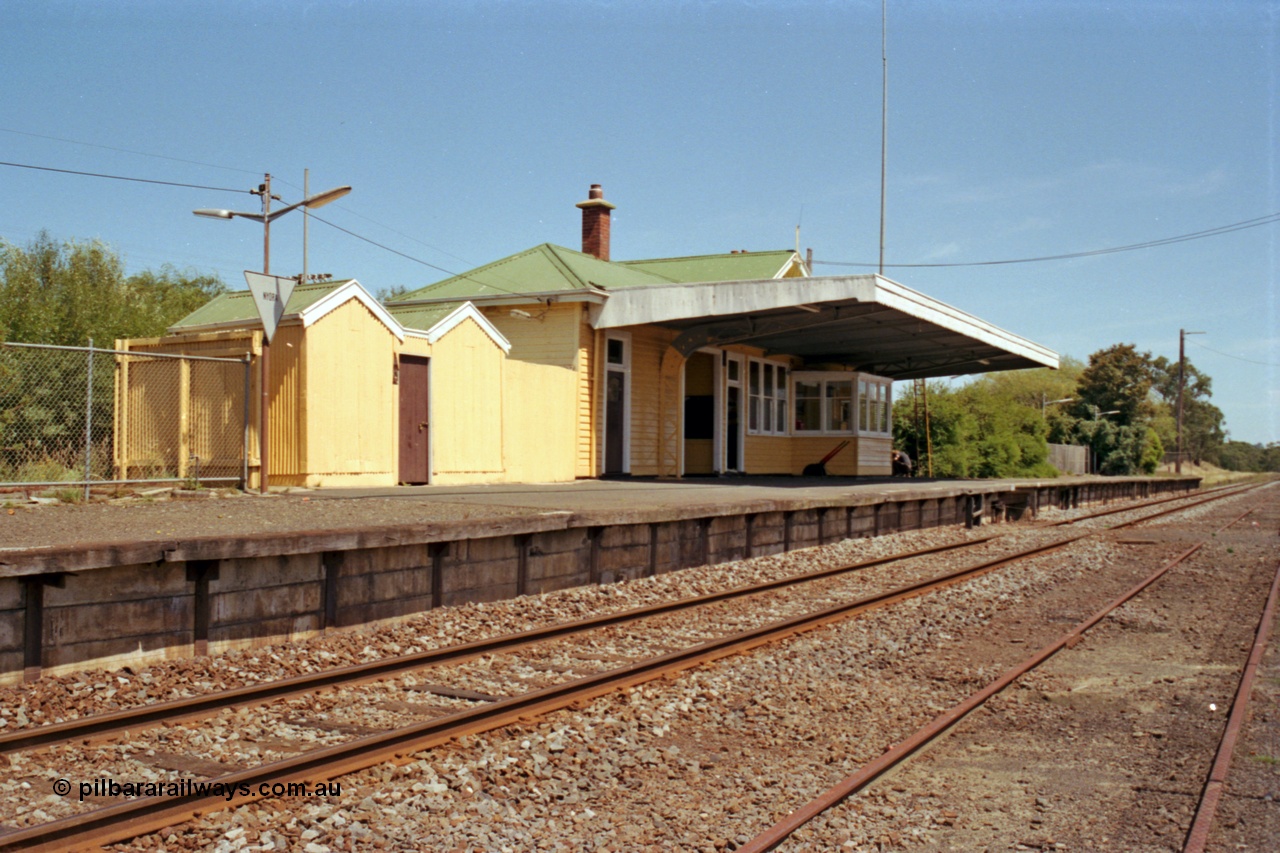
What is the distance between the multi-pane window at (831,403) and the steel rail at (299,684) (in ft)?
55.1

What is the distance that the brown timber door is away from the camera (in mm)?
15359

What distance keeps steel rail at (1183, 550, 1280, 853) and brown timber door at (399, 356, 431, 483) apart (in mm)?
Answer: 10815

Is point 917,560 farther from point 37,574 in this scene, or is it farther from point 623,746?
point 37,574

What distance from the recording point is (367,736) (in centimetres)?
518

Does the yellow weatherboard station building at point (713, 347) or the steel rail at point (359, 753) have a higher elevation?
the yellow weatherboard station building at point (713, 347)

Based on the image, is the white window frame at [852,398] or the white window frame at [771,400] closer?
the white window frame at [771,400]

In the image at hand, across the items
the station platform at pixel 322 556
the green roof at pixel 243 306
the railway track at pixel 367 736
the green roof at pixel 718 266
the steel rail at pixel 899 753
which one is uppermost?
the green roof at pixel 718 266

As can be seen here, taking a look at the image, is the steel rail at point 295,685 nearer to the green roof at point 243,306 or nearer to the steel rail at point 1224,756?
the steel rail at point 1224,756

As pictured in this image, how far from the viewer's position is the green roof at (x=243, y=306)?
14523mm

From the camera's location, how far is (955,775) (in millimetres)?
5109

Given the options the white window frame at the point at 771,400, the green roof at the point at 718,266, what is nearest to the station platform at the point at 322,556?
the white window frame at the point at 771,400

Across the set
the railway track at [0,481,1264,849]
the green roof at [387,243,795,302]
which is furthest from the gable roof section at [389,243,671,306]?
the railway track at [0,481,1264,849]

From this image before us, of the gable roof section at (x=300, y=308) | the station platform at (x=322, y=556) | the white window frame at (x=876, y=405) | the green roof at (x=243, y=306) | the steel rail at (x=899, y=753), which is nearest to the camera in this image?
the steel rail at (x=899, y=753)

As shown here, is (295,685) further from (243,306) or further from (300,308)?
(243,306)
